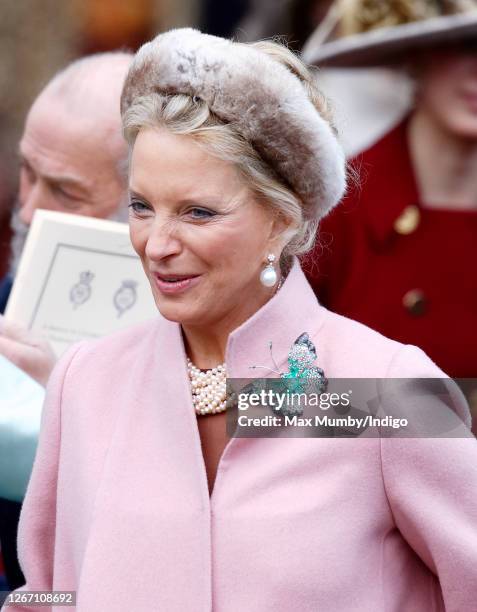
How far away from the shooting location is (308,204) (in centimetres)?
278

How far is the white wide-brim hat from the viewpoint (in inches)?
184

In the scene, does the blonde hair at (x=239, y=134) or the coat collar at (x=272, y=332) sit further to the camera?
the coat collar at (x=272, y=332)

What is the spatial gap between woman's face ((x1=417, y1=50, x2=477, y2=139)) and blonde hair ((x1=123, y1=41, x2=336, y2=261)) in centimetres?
196

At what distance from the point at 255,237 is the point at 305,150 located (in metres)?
0.19

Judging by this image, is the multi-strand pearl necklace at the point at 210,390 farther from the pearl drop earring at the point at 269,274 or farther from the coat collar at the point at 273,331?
the pearl drop earring at the point at 269,274

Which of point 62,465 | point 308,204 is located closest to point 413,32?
point 308,204

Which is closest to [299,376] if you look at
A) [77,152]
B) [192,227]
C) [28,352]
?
[192,227]

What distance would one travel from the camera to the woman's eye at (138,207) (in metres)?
2.73

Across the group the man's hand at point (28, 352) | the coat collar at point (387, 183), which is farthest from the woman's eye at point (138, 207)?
the coat collar at point (387, 183)

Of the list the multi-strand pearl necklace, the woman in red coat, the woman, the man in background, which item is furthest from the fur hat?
the woman in red coat

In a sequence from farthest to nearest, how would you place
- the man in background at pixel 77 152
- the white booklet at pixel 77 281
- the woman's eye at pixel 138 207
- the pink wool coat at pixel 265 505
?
the man in background at pixel 77 152 < the white booklet at pixel 77 281 < the woman's eye at pixel 138 207 < the pink wool coat at pixel 265 505

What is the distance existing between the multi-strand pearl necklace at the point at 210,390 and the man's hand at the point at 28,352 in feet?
2.31

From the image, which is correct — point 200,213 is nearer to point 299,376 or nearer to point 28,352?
point 299,376

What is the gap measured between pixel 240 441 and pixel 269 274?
0.32 m
